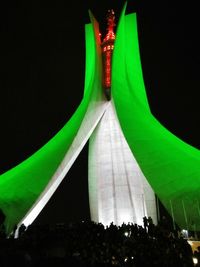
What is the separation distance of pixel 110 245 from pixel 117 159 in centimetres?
530

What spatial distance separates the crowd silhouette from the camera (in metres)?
4.41

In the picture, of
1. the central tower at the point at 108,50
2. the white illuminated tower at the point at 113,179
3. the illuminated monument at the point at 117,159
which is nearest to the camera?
the illuminated monument at the point at 117,159

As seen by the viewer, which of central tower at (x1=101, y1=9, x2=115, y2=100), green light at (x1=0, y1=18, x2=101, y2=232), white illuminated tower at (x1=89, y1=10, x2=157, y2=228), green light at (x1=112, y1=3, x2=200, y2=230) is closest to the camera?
green light at (x1=112, y1=3, x2=200, y2=230)

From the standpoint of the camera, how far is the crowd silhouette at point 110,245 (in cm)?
441

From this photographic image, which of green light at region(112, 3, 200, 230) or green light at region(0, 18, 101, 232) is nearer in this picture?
green light at region(112, 3, 200, 230)

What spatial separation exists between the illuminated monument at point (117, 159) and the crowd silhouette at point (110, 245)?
178cm

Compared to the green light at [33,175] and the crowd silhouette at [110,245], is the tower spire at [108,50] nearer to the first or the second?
the green light at [33,175]

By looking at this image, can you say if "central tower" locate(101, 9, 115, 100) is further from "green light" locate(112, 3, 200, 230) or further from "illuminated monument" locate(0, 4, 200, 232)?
"green light" locate(112, 3, 200, 230)

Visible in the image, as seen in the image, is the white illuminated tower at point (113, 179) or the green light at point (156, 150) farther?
the white illuminated tower at point (113, 179)

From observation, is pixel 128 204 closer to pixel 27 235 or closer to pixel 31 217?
pixel 31 217

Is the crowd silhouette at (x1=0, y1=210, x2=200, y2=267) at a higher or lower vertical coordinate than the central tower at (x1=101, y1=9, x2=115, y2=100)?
lower

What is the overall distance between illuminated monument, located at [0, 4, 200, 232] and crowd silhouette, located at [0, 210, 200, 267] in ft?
5.85

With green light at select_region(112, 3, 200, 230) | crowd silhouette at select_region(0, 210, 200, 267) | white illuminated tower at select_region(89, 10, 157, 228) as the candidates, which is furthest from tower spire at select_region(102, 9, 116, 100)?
crowd silhouette at select_region(0, 210, 200, 267)

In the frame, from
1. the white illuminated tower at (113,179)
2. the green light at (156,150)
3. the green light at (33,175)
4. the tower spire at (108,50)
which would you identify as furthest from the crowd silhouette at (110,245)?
the tower spire at (108,50)
